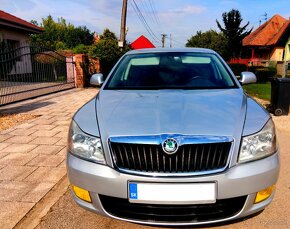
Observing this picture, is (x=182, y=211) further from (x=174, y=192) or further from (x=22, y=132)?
(x=22, y=132)

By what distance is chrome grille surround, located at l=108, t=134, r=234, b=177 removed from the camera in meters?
2.00

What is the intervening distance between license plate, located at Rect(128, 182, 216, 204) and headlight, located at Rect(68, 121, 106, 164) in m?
0.34

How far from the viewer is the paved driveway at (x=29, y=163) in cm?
290

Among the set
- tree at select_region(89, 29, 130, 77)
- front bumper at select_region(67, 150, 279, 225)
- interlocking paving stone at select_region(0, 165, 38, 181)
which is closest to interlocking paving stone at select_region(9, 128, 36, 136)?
interlocking paving stone at select_region(0, 165, 38, 181)

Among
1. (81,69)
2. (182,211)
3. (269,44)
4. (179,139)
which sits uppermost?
(269,44)

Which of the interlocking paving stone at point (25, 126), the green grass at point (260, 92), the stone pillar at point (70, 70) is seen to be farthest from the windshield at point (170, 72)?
the stone pillar at point (70, 70)

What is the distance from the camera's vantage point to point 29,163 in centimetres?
395

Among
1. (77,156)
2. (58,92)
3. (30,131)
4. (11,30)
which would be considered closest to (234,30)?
(11,30)

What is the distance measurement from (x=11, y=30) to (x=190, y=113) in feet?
56.3

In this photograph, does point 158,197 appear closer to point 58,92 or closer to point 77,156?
point 77,156

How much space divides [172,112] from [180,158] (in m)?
0.47

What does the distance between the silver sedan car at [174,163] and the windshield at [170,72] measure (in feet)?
2.79

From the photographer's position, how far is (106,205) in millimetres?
2146

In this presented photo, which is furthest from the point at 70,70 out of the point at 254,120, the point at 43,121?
the point at 254,120
